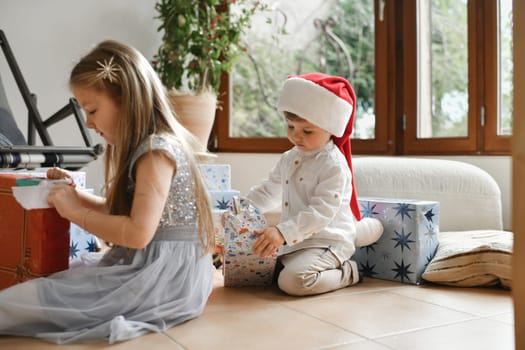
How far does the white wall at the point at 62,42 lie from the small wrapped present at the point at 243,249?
1334 millimetres

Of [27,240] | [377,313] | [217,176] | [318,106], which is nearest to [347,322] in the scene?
[377,313]

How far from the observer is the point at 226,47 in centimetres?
291

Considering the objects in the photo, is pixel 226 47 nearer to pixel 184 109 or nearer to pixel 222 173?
pixel 184 109

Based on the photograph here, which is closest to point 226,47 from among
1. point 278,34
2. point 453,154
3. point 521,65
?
point 278,34

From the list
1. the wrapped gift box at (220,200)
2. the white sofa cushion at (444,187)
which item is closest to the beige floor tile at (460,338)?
the white sofa cushion at (444,187)

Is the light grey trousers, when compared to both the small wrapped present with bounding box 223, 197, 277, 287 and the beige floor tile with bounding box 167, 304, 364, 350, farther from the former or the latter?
the beige floor tile with bounding box 167, 304, 364, 350

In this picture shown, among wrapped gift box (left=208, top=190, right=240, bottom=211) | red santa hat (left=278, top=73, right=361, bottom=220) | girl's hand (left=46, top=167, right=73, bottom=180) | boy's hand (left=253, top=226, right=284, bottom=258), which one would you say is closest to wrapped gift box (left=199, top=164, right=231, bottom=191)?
wrapped gift box (left=208, top=190, right=240, bottom=211)

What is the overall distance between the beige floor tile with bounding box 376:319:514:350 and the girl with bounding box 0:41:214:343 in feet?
1.58

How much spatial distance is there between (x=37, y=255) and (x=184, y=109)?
1386 millimetres

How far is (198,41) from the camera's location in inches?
112

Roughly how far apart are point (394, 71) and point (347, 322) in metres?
1.72

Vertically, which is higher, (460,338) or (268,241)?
(268,241)

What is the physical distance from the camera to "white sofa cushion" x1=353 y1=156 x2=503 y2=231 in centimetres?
219

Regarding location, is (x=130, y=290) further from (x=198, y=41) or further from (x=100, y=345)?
(x=198, y=41)
